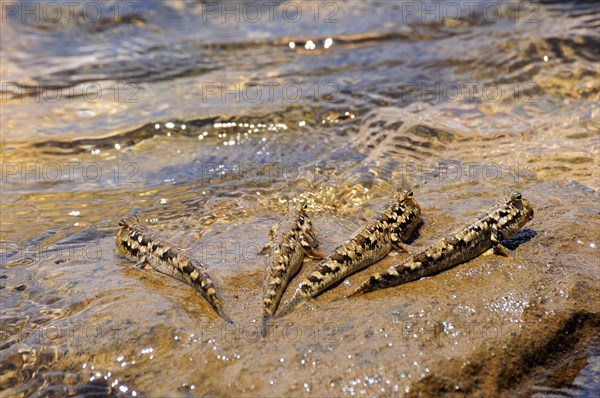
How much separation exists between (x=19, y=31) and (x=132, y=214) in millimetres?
8116

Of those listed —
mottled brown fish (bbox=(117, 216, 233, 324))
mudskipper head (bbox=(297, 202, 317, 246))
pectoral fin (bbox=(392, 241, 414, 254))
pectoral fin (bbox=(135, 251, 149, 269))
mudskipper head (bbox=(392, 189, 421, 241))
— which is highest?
mudskipper head (bbox=(392, 189, 421, 241))

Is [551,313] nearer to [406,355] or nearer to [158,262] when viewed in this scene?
[406,355]

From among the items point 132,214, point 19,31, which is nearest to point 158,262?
point 132,214

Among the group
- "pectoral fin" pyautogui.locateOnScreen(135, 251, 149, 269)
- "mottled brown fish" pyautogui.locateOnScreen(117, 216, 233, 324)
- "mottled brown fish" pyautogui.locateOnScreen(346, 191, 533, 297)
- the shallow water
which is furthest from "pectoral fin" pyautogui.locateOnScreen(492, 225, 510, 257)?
"pectoral fin" pyautogui.locateOnScreen(135, 251, 149, 269)

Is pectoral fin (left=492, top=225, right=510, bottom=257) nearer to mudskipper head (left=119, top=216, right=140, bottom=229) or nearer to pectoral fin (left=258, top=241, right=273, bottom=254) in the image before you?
pectoral fin (left=258, top=241, right=273, bottom=254)

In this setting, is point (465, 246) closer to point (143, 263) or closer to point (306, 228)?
point (306, 228)

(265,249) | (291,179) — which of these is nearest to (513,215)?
(265,249)

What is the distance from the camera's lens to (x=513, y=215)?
20.2ft

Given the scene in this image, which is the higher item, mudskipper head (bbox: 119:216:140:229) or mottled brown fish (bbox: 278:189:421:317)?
mottled brown fish (bbox: 278:189:421:317)

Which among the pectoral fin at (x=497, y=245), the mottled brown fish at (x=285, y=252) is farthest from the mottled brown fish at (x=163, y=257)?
the pectoral fin at (x=497, y=245)

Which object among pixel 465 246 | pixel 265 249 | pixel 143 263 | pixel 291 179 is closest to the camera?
pixel 465 246

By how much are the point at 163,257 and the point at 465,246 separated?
110 inches

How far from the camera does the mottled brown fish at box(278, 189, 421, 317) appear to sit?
5.45 metres

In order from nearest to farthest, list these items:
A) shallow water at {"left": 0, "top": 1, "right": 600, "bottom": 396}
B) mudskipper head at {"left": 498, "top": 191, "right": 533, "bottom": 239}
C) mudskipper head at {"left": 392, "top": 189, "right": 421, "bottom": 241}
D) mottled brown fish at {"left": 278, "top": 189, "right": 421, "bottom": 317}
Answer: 1. shallow water at {"left": 0, "top": 1, "right": 600, "bottom": 396}
2. mottled brown fish at {"left": 278, "top": 189, "right": 421, "bottom": 317}
3. mudskipper head at {"left": 498, "top": 191, "right": 533, "bottom": 239}
4. mudskipper head at {"left": 392, "top": 189, "right": 421, "bottom": 241}
